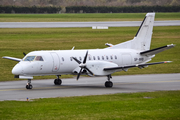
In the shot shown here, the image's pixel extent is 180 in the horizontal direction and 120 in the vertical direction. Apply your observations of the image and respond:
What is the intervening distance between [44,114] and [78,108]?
7.39 feet

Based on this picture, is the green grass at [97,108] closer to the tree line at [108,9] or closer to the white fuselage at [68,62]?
the white fuselage at [68,62]

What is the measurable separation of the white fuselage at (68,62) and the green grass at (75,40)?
775 centimetres

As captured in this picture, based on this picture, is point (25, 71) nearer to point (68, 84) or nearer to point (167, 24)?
point (68, 84)

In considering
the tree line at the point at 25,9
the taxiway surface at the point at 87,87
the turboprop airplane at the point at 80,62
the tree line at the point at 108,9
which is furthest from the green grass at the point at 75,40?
the tree line at the point at 108,9

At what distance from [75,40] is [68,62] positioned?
104 ft

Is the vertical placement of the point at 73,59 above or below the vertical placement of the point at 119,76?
above

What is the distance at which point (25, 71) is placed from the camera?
24.6 metres

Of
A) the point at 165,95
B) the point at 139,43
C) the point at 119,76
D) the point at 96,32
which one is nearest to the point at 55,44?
the point at 96,32

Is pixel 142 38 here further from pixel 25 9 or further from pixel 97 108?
pixel 25 9

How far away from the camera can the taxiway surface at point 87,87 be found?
23062 millimetres

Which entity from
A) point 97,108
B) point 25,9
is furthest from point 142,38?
point 25,9

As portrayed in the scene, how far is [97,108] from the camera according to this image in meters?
18.1

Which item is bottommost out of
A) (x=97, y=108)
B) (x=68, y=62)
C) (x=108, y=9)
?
(x=97, y=108)

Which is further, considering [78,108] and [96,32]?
[96,32]
